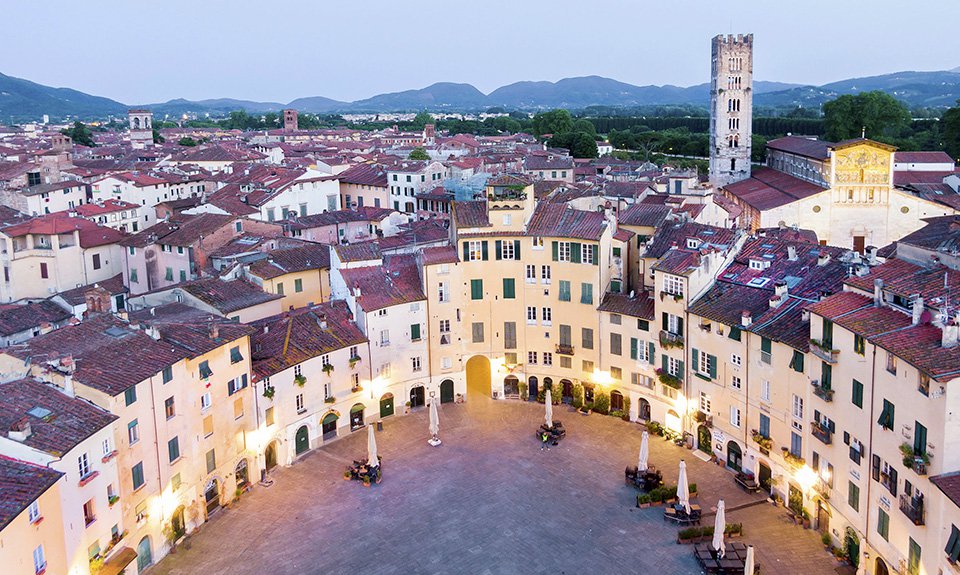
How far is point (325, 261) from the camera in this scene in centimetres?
6200

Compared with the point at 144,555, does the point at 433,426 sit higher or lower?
higher

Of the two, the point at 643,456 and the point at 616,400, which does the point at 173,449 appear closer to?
the point at 643,456

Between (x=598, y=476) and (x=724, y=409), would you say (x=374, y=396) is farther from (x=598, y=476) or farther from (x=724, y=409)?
(x=724, y=409)

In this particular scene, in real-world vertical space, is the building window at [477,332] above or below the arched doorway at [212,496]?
above

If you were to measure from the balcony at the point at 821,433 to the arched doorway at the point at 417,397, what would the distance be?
2620 cm

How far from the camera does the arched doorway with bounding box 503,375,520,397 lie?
57094 millimetres

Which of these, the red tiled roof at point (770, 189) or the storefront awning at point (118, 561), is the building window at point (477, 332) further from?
the red tiled roof at point (770, 189)

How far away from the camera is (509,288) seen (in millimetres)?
55656

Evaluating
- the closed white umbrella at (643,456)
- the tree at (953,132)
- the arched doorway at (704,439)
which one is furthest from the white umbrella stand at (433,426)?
the tree at (953,132)

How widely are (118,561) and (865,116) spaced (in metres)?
137

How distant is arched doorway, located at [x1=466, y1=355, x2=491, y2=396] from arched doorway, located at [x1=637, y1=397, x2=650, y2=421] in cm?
1122

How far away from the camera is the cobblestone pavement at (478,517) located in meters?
37.0

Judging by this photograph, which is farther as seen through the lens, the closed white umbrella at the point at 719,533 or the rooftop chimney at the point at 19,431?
the closed white umbrella at the point at 719,533

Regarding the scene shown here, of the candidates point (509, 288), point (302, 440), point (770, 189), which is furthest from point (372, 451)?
point (770, 189)
